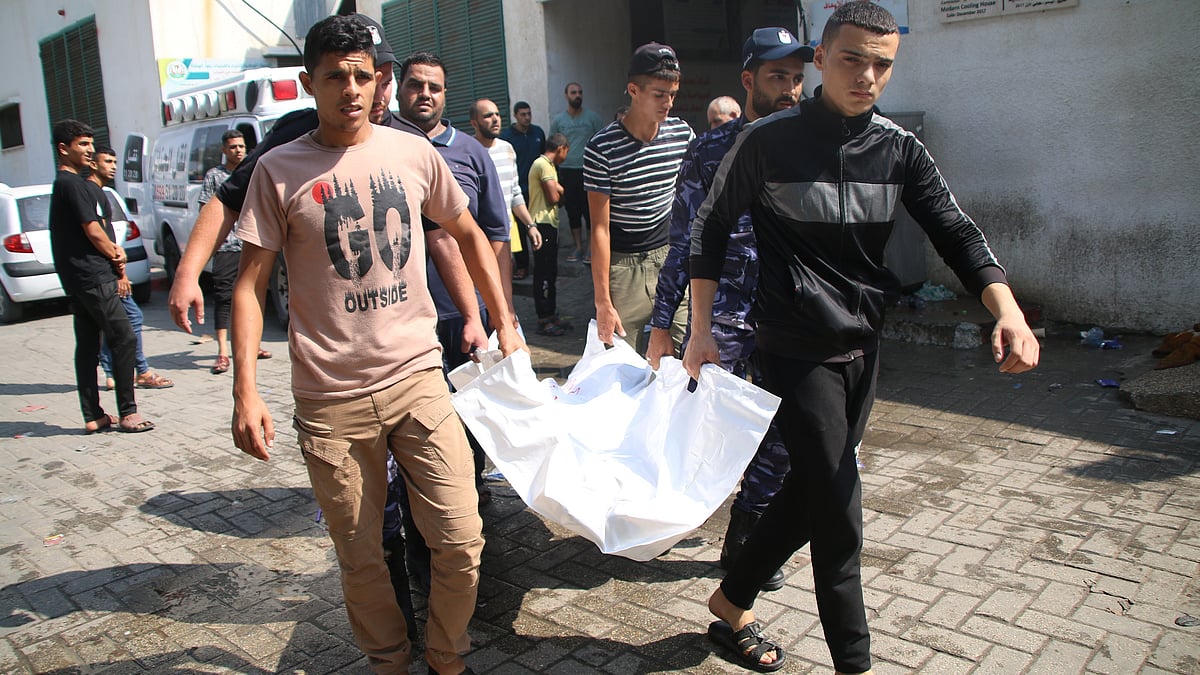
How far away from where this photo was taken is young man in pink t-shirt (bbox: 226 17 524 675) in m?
2.83

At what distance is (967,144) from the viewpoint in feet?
26.3

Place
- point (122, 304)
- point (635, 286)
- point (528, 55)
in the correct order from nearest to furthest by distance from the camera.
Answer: point (635, 286)
point (122, 304)
point (528, 55)

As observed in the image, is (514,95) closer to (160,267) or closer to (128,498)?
(160,267)

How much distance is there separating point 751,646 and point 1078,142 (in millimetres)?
5889

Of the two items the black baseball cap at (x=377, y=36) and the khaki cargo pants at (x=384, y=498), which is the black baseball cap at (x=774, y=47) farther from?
the khaki cargo pants at (x=384, y=498)

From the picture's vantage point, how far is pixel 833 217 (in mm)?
2746

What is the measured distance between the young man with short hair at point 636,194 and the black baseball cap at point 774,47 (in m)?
0.65

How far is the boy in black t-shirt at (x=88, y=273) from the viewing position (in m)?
6.50

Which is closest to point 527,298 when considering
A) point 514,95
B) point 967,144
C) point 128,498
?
point 514,95

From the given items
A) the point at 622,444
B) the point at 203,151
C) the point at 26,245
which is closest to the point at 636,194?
the point at 622,444

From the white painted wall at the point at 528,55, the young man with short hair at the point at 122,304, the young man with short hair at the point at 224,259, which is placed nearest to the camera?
the young man with short hair at the point at 122,304

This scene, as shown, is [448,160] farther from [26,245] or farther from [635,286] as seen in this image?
[26,245]

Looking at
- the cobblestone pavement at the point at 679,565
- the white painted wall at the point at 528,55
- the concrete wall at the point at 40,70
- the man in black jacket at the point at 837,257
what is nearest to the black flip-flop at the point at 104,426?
the cobblestone pavement at the point at 679,565

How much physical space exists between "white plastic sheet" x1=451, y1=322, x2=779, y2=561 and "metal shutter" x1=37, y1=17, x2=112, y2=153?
20.6 metres
